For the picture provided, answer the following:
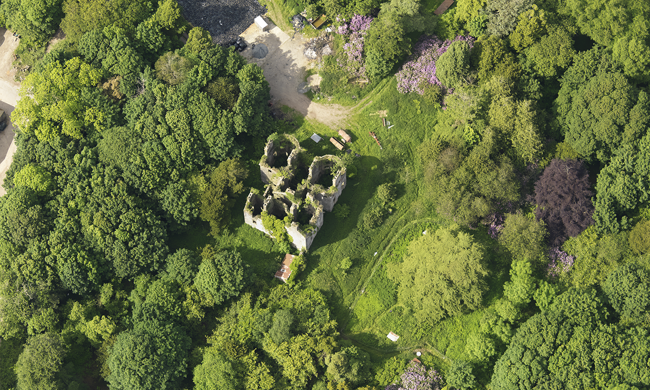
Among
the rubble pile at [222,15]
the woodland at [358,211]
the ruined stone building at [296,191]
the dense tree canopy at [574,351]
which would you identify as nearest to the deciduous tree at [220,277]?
the woodland at [358,211]

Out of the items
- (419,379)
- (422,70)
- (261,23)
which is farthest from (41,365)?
(422,70)

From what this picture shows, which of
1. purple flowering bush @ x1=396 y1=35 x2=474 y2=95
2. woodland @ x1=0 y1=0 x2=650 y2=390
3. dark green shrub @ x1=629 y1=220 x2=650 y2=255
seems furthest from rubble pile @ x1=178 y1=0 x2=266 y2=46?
dark green shrub @ x1=629 y1=220 x2=650 y2=255

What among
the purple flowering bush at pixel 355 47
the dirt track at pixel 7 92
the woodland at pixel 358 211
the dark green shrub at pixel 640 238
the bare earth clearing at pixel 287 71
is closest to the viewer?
the woodland at pixel 358 211

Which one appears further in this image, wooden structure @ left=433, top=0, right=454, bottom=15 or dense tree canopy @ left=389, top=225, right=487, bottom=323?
wooden structure @ left=433, top=0, right=454, bottom=15

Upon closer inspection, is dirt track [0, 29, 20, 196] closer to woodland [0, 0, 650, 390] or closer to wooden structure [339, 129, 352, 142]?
woodland [0, 0, 650, 390]

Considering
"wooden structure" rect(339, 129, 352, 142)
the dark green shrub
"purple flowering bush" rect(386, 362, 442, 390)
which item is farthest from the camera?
"wooden structure" rect(339, 129, 352, 142)

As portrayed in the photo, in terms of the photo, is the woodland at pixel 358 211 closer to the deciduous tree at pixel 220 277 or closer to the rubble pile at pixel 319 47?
the deciduous tree at pixel 220 277

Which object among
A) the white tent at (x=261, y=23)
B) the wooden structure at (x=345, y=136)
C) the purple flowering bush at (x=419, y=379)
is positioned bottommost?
the purple flowering bush at (x=419, y=379)
